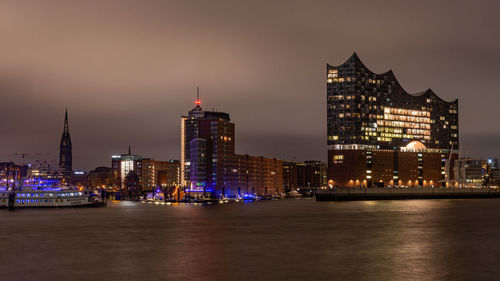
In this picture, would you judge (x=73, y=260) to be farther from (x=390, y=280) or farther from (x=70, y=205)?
(x=70, y=205)

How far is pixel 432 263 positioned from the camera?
44219 millimetres

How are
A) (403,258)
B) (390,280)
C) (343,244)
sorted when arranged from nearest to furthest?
(390,280)
(403,258)
(343,244)

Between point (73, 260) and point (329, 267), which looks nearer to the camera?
point (329, 267)

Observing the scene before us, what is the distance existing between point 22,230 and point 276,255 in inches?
1769

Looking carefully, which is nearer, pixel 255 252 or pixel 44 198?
pixel 255 252

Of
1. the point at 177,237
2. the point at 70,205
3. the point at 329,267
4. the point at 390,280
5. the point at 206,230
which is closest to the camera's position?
the point at 390,280

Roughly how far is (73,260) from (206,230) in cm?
3059

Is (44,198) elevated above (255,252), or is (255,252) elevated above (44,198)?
(44,198)

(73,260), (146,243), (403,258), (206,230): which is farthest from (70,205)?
(403,258)

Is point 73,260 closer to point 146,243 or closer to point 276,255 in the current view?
point 146,243

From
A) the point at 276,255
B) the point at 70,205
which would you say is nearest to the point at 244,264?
the point at 276,255

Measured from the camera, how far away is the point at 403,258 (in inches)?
1843

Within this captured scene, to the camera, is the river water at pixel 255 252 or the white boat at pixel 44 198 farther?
the white boat at pixel 44 198

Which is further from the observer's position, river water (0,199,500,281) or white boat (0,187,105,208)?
white boat (0,187,105,208)
